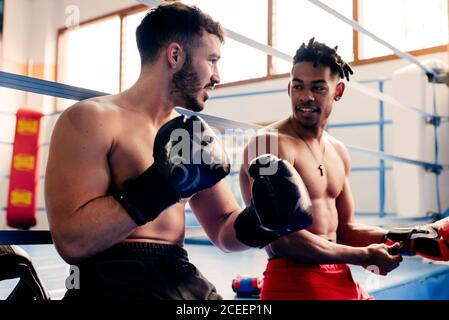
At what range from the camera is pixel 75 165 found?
3.02ft

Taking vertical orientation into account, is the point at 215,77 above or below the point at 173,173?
above

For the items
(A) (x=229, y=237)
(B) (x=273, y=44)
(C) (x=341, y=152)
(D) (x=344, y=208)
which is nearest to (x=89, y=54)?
(B) (x=273, y=44)

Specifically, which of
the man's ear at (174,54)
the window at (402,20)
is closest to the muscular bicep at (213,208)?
the man's ear at (174,54)

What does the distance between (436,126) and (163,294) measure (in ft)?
10.7

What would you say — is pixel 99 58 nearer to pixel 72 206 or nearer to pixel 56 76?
pixel 56 76

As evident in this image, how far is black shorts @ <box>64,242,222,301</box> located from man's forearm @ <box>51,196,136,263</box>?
0.20 ft

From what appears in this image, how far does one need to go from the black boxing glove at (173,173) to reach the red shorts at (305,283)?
55 centimetres

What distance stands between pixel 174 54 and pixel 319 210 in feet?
2.33

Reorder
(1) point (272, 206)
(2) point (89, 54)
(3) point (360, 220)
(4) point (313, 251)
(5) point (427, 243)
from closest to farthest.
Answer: (1) point (272, 206) → (4) point (313, 251) → (5) point (427, 243) → (3) point (360, 220) → (2) point (89, 54)

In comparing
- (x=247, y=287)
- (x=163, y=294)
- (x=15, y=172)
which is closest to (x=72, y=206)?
(x=163, y=294)

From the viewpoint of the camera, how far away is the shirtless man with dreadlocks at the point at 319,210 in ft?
4.50

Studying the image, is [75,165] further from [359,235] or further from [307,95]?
[359,235]

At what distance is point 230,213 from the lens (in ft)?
4.00

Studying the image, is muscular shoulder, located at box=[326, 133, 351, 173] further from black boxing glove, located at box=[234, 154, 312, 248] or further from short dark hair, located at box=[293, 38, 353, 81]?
black boxing glove, located at box=[234, 154, 312, 248]
